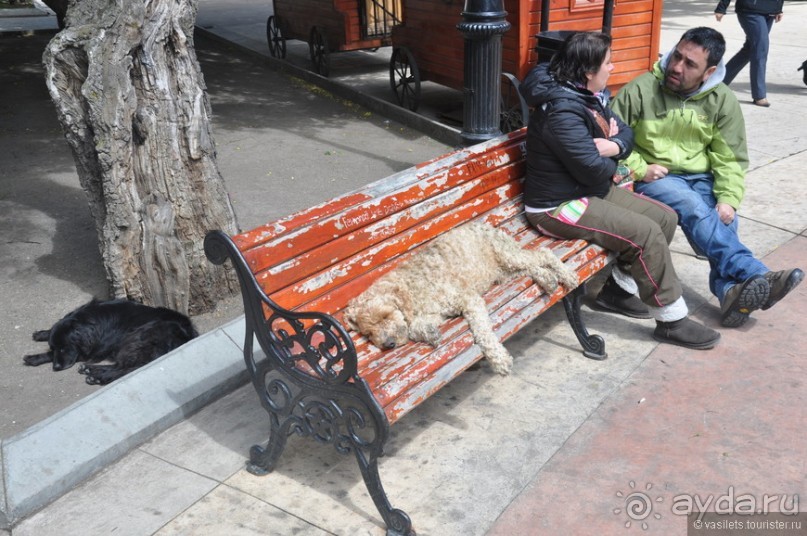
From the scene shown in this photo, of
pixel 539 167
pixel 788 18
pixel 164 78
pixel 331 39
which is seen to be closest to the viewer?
pixel 539 167

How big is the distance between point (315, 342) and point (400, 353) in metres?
0.36

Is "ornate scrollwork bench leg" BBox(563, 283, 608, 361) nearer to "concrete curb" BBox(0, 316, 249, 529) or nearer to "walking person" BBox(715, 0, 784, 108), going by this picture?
"concrete curb" BBox(0, 316, 249, 529)

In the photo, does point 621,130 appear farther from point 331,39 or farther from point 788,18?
point 788,18

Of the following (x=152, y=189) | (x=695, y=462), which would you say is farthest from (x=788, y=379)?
(x=152, y=189)

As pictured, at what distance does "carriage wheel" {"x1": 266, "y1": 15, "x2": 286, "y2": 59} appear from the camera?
41.8 feet

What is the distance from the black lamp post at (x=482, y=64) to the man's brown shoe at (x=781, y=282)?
190cm

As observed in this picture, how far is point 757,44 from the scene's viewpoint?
30.4ft

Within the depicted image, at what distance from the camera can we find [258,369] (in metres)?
3.29

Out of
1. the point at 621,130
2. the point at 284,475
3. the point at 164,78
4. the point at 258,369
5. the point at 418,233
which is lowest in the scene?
the point at 284,475

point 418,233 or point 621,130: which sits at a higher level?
point 621,130

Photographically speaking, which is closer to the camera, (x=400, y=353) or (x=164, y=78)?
(x=400, y=353)

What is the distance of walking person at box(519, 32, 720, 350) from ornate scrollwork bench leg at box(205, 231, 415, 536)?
1.63 m

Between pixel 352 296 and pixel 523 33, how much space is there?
16.5 feet

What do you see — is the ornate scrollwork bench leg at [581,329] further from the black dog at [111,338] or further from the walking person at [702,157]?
the black dog at [111,338]
